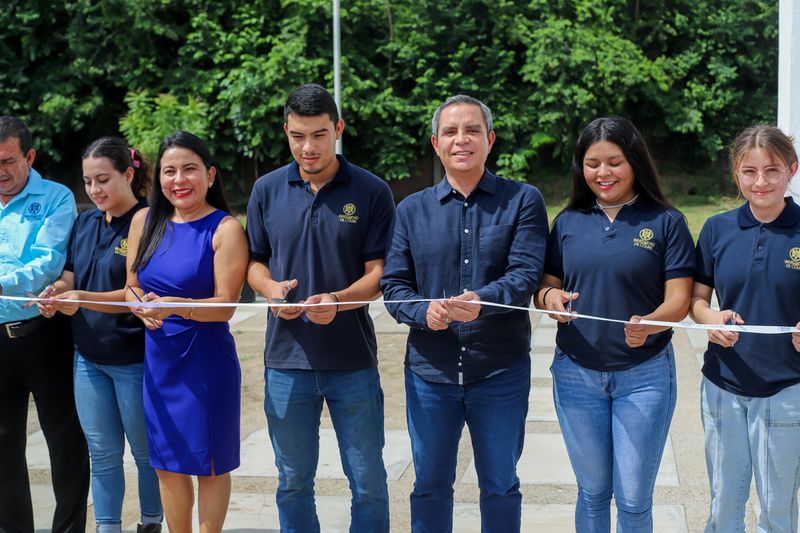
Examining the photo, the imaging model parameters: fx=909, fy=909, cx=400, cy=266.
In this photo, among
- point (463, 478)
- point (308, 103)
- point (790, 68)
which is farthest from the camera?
point (463, 478)

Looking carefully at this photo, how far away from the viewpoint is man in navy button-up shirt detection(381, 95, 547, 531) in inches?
153

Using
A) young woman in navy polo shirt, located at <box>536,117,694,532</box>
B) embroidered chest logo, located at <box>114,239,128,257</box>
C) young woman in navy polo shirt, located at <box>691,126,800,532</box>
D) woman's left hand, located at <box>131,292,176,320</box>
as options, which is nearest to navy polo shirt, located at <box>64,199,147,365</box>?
embroidered chest logo, located at <box>114,239,128,257</box>

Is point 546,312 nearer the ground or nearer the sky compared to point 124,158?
nearer the ground

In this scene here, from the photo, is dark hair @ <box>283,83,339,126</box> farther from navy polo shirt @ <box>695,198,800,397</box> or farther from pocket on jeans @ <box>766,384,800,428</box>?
pocket on jeans @ <box>766,384,800,428</box>

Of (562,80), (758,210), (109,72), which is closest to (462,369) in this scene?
(758,210)

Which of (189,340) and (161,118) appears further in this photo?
(161,118)

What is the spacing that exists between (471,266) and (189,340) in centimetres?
134

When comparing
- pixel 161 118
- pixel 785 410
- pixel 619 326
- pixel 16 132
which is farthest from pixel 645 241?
pixel 161 118

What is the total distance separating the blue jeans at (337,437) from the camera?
161 inches

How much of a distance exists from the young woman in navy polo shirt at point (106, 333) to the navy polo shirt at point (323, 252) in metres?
0.77

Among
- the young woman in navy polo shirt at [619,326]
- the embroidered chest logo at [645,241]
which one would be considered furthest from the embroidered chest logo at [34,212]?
the embroidered chest logo at [645,241]

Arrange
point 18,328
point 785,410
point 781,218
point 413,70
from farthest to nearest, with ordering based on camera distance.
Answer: point 413,70 < point 18,328 < point 781,218 < point 785,410

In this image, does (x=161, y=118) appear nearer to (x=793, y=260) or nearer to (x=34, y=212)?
(x=34, y=212)

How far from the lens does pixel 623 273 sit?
147 inches
